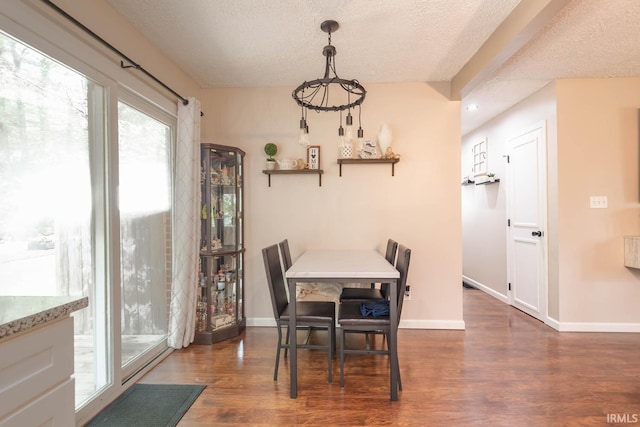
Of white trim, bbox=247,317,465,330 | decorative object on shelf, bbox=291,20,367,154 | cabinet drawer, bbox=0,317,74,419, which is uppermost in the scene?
decorative object on shelf, bbox=291,20,367,154

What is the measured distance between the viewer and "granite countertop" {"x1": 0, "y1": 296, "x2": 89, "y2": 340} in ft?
2.74

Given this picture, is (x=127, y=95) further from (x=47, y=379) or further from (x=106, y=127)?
(x=47, y=379)

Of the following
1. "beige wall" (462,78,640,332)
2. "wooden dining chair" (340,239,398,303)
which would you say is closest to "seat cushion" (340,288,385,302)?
"wooden dining chair" (340,239,398,303)

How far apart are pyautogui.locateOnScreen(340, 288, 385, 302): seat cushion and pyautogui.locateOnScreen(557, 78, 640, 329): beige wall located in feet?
6.29

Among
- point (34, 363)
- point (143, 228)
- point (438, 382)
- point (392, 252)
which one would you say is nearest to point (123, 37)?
point (143, 228)

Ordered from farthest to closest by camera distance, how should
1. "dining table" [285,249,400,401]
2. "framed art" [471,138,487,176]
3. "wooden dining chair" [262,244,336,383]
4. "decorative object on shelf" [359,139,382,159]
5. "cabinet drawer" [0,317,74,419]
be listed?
1. "framed art" [471,138,487,176]
2. "decorative object on shelf" [359,139,382,159]
3. "wooden dining chair" [262,244,336,383]
4. "dining table" [285,249,400,401]
5. "cabinet drawer" [0,317,74,419]

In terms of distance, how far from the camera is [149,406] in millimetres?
1912

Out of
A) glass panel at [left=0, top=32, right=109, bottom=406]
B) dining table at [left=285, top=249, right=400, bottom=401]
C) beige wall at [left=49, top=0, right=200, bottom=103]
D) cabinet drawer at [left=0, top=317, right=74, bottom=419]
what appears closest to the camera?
cabinet drawer at [left=0, top=317, right=74, bottom=419]

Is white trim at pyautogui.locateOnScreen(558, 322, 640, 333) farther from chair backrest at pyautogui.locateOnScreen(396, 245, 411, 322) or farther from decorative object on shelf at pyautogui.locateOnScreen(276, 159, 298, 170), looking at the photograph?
decorative object on shelf at pyautogui.locateOnScreen(276, 159, 298, 170)

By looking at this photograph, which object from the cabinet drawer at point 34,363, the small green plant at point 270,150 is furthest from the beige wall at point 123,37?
the cabinet drawer at point 34,363

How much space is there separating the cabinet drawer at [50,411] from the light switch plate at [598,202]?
4100 millimetres

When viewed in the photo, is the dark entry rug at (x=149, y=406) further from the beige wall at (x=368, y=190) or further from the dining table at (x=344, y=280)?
the beige wall at (x=368, y=190)

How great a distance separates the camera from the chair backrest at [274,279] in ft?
7.06

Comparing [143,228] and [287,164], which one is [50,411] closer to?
[143,228]
